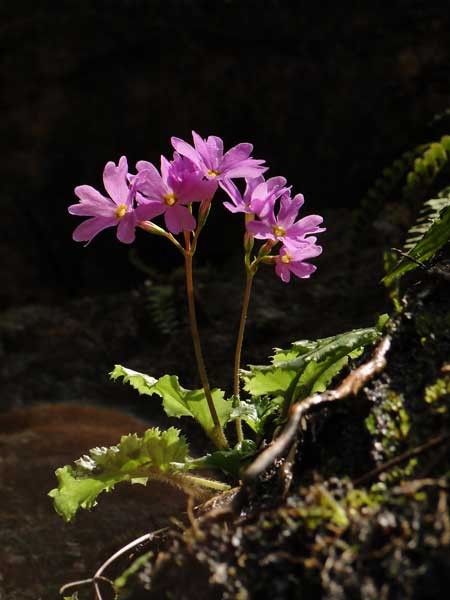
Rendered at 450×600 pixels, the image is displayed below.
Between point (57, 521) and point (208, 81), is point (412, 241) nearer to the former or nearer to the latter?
point (57, 521)

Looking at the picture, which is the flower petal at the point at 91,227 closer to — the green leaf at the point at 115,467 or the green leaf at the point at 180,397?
the green leaf at the point at 180,397

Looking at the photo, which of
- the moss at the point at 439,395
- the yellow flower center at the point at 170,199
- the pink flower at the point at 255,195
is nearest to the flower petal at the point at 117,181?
the yellow flower center at the point at 170,199

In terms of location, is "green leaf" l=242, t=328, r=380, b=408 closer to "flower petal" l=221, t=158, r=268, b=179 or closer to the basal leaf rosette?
the basal leaf rosette

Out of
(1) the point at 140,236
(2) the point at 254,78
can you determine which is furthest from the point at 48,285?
(2) the point at 254,78

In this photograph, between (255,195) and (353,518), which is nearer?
(353,518)

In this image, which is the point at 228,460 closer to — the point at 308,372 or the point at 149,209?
the point at 308,372

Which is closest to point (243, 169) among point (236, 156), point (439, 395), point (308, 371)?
point (236, 156)
